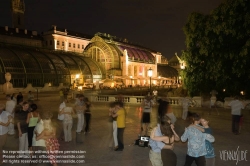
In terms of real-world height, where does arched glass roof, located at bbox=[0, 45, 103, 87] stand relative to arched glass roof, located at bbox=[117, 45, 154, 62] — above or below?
below

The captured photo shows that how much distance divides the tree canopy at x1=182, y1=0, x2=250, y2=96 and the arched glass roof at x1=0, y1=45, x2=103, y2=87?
95.4 ft

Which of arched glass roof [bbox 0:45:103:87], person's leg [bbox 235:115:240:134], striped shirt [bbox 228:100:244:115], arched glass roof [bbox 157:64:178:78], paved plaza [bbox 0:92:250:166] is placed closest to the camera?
paved plaza [bbox 0:92:250:166]

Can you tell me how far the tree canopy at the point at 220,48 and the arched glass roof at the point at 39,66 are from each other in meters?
29.1

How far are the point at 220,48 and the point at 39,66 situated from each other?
1357 inches

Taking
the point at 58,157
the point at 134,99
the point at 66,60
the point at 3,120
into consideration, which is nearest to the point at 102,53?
the point at 66,60

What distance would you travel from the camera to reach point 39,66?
44500mm

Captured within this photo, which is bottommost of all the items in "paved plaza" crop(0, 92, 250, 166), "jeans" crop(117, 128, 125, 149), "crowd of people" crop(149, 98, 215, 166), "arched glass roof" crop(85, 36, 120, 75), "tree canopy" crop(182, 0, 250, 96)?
"paved plaza" crop(0, 92, 250, 166)

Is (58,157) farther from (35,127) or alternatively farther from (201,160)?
(201,160)

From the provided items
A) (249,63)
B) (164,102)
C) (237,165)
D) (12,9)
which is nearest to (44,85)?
(249,63)

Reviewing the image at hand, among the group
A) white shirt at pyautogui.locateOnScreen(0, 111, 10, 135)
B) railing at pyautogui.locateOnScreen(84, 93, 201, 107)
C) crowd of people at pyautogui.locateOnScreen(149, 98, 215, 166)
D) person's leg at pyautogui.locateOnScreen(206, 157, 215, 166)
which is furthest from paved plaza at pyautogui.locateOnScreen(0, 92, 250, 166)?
railing at pyautogui.locateOnScreen(84, 93, 201, 107)

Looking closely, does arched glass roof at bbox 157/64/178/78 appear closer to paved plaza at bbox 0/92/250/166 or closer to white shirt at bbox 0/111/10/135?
paved plaza at bbox 0/92/250/166

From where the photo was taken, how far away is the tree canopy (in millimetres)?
17750

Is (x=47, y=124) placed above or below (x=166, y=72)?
below

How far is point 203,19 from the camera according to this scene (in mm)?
21531
